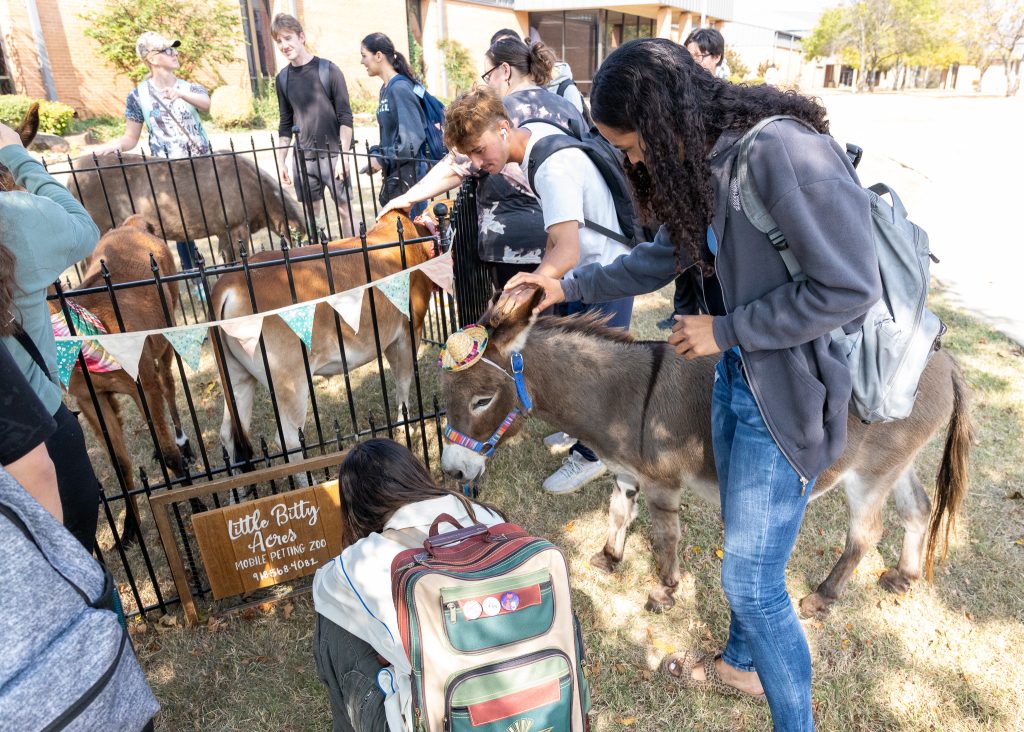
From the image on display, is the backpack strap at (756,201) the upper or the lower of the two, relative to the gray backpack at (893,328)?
upper

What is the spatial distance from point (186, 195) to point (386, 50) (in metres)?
Result: 3.21

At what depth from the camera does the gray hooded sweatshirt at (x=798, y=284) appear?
161cm

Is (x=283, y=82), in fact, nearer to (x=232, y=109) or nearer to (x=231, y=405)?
(x=231, y=405)

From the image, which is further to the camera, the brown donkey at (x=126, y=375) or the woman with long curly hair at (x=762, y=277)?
the brown donkey at (x=126, y=375)

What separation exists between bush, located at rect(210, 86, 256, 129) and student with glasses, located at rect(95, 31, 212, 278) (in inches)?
662

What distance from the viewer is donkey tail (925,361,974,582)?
2904 millimetres

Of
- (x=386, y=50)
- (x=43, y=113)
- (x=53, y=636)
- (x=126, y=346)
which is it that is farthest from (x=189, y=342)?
(x=43, y=113)

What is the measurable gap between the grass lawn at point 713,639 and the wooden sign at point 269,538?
256 mm

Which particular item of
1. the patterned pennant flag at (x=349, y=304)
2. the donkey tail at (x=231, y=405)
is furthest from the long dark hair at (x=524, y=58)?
the donkey tail at (x=231, y=405)

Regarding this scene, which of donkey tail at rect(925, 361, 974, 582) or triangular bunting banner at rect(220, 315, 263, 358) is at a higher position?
triangular bunting banner at rect(220, 315, 263, 358)

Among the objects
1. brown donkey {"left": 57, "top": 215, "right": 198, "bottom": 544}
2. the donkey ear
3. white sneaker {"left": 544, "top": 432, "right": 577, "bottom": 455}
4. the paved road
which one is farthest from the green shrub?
the donkey ear

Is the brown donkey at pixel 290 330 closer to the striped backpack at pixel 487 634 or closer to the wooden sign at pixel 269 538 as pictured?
the wooden sign at pixel 269 538

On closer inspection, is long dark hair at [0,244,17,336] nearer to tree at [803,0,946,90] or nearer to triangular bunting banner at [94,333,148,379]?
triangular bunting banner at [94,333,148,379]

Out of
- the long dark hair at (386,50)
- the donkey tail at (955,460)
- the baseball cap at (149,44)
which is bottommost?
the donkey tail at (955,460)
